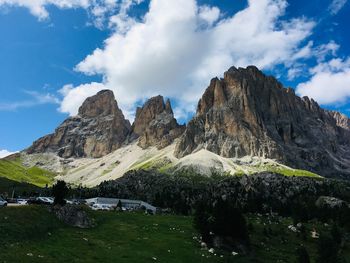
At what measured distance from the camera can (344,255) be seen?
2995 inches

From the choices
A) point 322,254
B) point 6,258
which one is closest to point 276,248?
point 322,254

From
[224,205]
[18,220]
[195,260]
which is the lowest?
[195,260]

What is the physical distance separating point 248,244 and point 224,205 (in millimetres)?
8015

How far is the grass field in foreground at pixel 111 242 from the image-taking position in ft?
152

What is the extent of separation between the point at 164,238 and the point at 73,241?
674 inches

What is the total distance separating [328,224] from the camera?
109 meters

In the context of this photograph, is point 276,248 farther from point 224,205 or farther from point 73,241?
point 73,241

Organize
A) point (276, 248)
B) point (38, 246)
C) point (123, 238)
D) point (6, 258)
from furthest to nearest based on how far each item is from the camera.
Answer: point (276, 248)
point (123, 238)
point (38, 246)
point (6, 258)

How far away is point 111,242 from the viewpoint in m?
57.8

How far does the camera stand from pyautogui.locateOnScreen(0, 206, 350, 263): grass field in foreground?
152 ft

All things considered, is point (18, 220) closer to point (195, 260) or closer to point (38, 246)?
point (38, 246)

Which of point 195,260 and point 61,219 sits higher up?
point 61,219

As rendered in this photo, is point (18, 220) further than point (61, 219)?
No

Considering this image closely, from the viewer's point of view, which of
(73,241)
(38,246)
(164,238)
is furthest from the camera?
(164,238)
